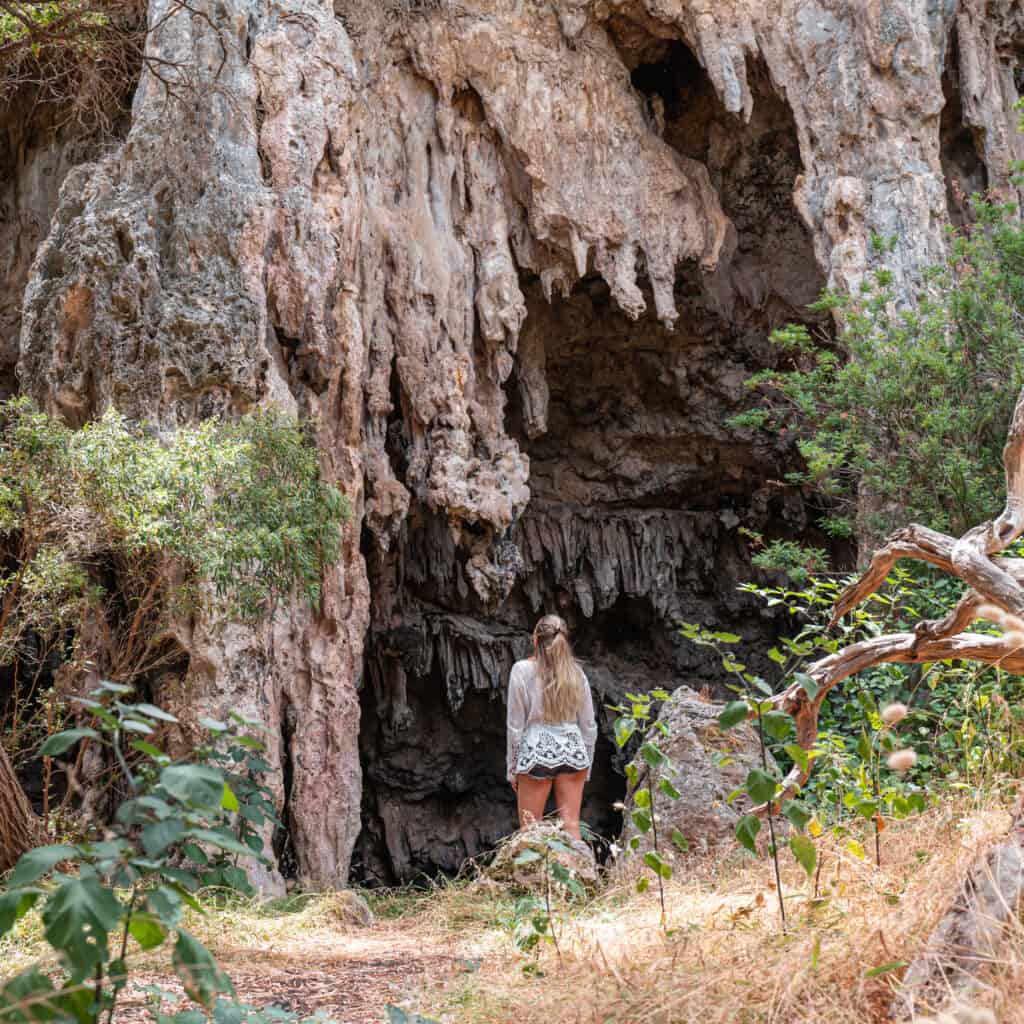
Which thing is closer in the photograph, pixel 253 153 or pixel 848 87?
pixel 253 153

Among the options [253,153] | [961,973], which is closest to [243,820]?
[961,973]

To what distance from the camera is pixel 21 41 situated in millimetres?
4773

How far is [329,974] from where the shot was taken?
368 cm

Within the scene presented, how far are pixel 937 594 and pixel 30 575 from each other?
18.4 feet

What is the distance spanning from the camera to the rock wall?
7195 mm

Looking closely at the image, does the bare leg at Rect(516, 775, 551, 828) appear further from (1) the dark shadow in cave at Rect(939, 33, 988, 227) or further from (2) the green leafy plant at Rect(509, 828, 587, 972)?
(1) the dark shadow in cave at Rect(939, 33, 988, 227)

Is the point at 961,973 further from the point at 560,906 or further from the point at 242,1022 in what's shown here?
the point at 560,906

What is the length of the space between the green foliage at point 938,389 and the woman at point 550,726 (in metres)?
3.13

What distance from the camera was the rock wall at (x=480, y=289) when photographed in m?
7.20

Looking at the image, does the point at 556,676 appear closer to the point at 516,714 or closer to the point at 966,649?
the point at 516,714

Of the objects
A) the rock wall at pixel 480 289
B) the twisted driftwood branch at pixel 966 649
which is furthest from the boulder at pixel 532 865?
the rock wall at pixel 480 289

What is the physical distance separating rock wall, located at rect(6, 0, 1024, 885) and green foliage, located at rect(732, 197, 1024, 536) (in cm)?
130

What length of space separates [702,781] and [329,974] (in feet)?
8.50

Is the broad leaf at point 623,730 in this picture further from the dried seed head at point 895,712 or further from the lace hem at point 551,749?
the lace hem at point 551,749
